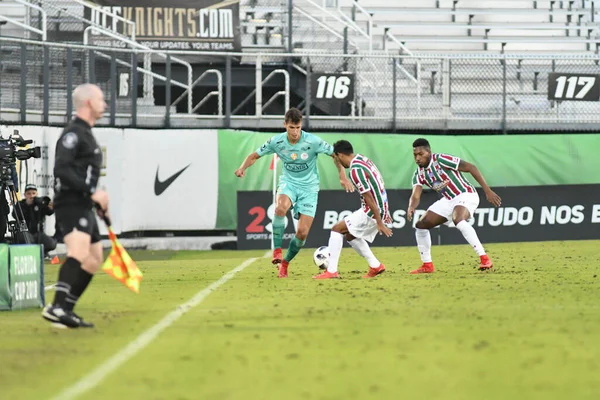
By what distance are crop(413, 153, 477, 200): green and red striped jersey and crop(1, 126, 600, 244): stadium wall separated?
26.6 ft

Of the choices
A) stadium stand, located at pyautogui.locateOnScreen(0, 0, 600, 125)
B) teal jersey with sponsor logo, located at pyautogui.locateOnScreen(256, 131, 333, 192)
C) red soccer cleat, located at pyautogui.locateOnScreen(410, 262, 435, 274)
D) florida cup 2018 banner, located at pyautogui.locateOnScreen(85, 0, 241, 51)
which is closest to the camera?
teal jersey with sponsor logo, located at pyautogui.locateOnScreen(256, 131, 333, 192)

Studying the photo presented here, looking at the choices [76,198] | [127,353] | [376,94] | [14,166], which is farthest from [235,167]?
[127,353]

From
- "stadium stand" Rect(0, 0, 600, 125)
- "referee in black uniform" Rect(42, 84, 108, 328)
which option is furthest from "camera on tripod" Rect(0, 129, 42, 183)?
"referee in black uniform" Rect(42, 84, 108, 328)

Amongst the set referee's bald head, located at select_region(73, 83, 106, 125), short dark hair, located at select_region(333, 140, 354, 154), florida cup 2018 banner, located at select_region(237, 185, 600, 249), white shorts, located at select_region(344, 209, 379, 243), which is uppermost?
referee's bald head, located at select_region(73, 83, 106, 125)

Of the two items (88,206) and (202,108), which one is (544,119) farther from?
(88,206)

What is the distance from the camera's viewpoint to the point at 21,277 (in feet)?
38.1

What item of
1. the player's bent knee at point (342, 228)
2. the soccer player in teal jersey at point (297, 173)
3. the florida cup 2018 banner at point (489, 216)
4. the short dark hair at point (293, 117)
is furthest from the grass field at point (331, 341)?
the florida cup 2018 banner at point (489, 216)

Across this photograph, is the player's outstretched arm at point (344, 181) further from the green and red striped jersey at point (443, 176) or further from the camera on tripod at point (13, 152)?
the camera on tripod at point (13, 152)

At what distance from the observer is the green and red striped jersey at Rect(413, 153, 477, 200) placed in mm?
15992

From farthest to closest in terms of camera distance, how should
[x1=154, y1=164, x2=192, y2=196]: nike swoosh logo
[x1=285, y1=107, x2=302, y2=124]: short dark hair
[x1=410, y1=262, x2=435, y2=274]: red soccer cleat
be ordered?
[x1=154, y1=164, x2=192, y2=196]: nike swoosh logo, [x1=410, y1=262, x2=435, y2=274]: red soccer cleat, [x1=285, y1=107, x2=302, y2=124]: short dark hair

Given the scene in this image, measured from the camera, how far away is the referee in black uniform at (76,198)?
365 inches

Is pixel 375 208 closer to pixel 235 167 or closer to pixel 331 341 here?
pixel 331 341

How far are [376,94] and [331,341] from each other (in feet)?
58.9

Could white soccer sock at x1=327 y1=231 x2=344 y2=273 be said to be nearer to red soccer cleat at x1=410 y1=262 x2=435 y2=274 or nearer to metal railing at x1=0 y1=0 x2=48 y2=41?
red soccer cleat at x1=410 y1=262 x2=435 y2=274
